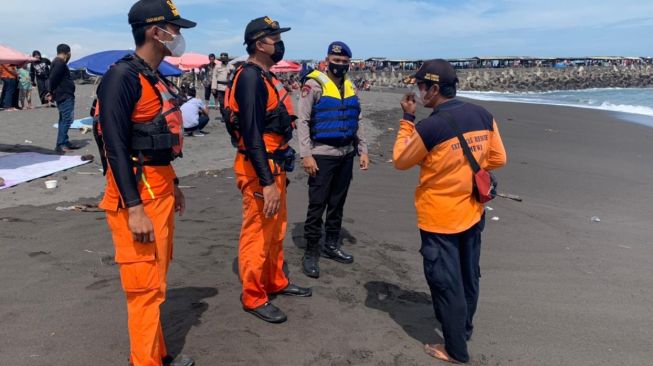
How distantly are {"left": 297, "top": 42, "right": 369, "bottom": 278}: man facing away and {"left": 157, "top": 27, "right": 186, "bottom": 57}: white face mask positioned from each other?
1.65 metres

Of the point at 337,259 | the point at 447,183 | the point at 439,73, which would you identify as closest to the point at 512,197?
the point at 337,259

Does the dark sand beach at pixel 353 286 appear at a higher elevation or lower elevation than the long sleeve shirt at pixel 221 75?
lower

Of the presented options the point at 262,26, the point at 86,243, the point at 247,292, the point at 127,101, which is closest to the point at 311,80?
the point at 262,26

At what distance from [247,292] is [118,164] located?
1.50 meters

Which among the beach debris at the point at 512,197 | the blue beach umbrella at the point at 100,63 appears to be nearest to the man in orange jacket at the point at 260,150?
the beach debris at the point at 512,197

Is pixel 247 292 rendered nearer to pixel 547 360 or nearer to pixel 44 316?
pixel 44 316

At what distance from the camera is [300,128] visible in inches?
166

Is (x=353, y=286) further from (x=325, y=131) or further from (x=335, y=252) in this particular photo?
(x=325, y=131)

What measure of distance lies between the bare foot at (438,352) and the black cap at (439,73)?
1644 mm

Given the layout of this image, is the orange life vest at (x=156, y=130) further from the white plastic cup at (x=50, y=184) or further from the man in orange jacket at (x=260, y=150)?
the white plastic cup at (x=50, y=184)

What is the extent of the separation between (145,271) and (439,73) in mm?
1925

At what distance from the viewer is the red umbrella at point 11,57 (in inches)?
293

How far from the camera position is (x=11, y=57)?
753 cm

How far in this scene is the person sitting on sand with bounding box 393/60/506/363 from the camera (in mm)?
2748
